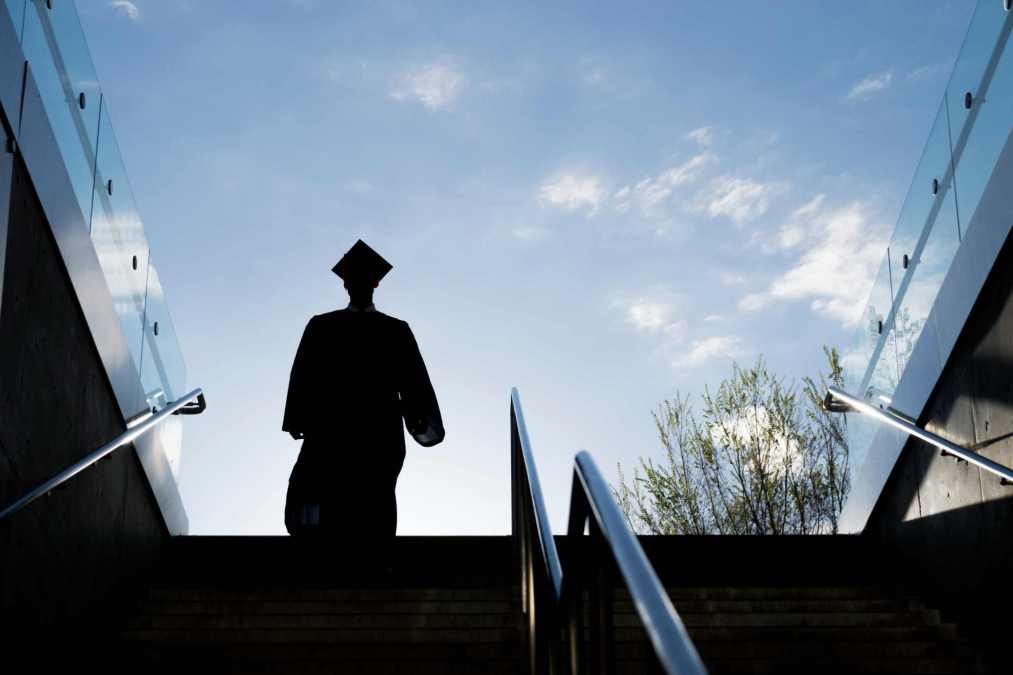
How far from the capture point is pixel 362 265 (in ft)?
20.6

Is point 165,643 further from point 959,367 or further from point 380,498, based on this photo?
point 959,367

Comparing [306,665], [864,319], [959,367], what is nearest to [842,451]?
[864,319]

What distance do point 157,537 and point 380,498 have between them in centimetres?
144

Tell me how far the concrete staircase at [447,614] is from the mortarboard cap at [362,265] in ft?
4.20

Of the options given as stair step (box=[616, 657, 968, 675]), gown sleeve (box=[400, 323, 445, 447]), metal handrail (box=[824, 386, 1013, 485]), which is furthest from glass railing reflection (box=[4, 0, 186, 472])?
metal handrail (box=[824, 386, 1013, 485])

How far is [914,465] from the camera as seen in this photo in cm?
646

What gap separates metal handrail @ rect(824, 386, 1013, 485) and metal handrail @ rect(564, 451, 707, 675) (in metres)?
2.32

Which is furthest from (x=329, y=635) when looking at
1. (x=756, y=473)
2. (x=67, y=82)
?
(x=756, y=473)

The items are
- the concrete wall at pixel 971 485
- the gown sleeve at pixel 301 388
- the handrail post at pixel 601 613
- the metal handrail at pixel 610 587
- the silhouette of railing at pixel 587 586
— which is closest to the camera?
the metal handrail at pixel 610 587

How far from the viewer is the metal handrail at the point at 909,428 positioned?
4969mm

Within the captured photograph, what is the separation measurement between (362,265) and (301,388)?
675mm

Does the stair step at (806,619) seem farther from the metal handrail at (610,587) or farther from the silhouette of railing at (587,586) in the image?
the metal handrail at (610,587)

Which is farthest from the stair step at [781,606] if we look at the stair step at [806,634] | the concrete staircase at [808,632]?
the stair step at [806,634]

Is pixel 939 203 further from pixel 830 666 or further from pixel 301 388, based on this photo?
pixel 301 388
